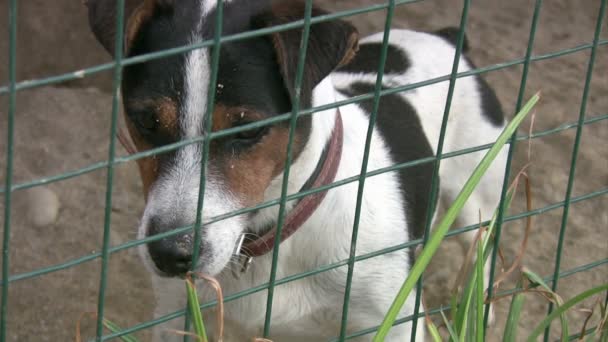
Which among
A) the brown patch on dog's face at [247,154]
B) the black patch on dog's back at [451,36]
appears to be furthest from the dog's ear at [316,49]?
the black patch on dog's back at [451,36]

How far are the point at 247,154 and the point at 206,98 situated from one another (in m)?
0.19

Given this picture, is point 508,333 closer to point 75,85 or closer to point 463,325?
point 463,325

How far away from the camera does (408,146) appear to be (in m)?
3.22

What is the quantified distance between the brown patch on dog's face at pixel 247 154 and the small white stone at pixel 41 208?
205 cm

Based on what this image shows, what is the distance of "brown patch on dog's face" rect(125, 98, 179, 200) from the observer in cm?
234

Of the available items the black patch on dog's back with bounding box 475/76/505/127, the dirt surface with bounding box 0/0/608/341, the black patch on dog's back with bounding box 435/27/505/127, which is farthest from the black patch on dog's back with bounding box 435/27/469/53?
the dirt surface with bounding box 0/0/608/341

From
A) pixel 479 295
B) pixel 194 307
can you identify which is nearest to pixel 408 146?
pixel 479 295

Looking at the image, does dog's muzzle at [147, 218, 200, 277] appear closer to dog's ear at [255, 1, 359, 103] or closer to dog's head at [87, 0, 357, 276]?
dog's head at [87, 0, 357, 276]

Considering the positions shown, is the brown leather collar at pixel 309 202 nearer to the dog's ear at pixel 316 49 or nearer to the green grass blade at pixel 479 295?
the dog's ear at pixel 316 49

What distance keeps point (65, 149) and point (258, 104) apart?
252 cm

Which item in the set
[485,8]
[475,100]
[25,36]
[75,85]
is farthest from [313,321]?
[485,8]

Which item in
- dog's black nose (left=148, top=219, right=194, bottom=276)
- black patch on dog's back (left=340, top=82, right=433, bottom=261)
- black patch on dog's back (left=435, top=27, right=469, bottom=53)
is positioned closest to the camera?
dog's black nose (left=148, top=219, right=194, bottom=276)

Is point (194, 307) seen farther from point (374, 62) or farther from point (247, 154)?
point (374, 62)

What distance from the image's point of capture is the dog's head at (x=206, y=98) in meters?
2.29
